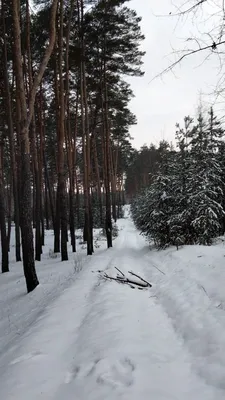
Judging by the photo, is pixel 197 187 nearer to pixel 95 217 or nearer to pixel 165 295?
pixel 165 295

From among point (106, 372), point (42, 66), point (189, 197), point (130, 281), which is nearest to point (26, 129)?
point (42, 66)

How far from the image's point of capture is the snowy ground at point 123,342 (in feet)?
9.19

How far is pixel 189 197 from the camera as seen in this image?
39.6 ft

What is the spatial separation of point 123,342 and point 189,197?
363 inches

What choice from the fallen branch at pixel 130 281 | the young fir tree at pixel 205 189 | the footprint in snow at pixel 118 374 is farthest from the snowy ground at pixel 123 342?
the young fir tree at pixel 205 189

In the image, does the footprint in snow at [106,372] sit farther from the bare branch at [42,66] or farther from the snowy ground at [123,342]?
the bare branch at [42,66]

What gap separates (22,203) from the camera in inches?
310

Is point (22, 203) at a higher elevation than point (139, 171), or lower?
lower

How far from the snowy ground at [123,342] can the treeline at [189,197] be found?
470 cm

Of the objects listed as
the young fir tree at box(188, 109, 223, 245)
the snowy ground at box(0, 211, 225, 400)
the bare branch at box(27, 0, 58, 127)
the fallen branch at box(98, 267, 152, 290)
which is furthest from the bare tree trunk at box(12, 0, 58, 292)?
the young fir tree at box(188, 109, 223, 245)

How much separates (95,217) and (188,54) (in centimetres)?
2744

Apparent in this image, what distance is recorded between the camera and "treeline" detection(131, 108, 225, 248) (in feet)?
38.0

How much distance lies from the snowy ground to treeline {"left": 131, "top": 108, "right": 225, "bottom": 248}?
470cm

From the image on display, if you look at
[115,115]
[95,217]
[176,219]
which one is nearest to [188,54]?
[176,219]
